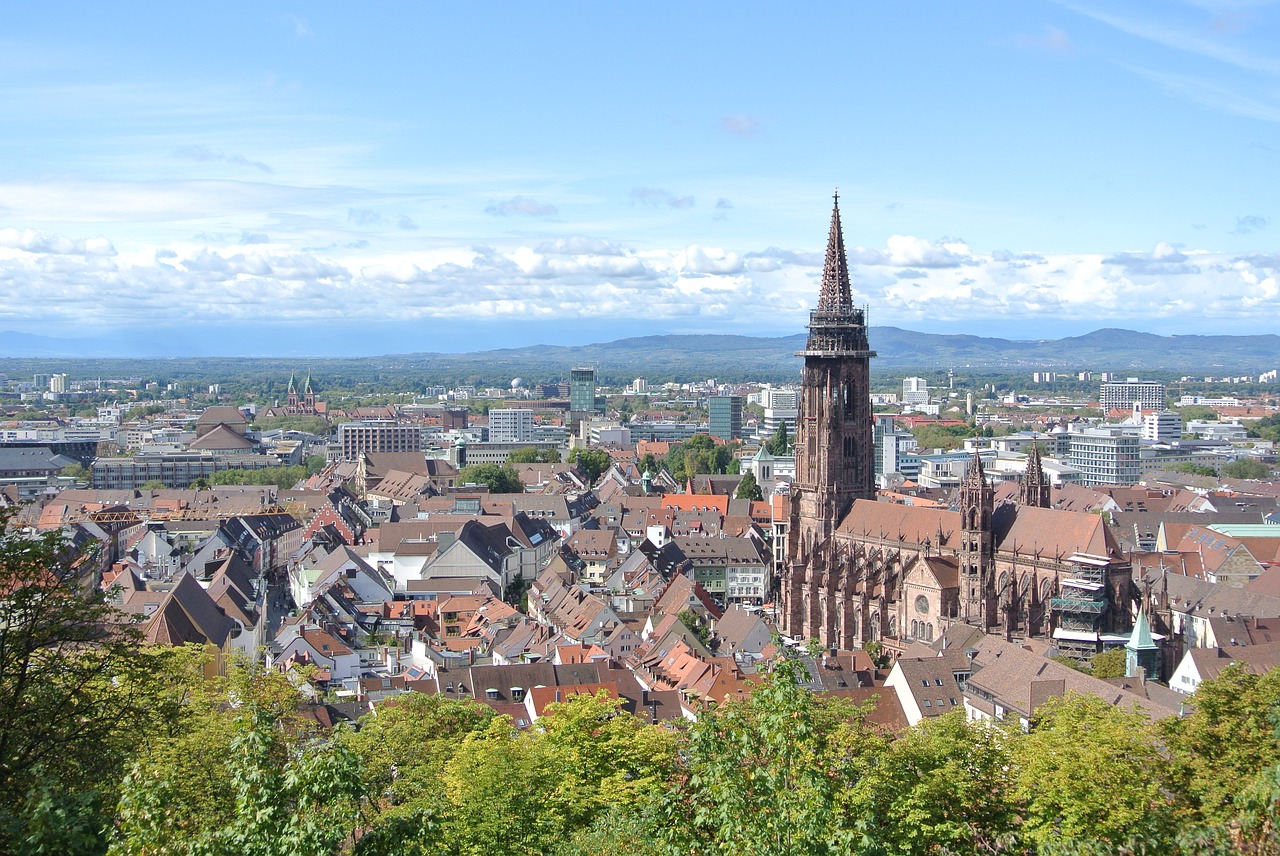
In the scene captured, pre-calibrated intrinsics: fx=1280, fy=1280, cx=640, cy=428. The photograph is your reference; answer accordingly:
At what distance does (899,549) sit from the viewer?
84.0 m

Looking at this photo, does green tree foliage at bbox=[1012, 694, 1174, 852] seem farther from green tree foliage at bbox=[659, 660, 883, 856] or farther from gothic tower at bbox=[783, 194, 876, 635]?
gothic tower at bbox=[783, 194, 876, 635]

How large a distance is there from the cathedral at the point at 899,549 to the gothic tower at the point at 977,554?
8cm

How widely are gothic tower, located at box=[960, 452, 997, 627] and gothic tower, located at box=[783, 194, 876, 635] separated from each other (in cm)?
1485

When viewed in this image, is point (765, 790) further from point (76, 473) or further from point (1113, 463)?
point (1113, 463)

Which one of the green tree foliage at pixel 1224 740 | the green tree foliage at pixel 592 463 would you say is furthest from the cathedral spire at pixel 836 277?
the green tree foliage at pixel 592 463

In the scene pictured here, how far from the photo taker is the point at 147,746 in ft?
92.9

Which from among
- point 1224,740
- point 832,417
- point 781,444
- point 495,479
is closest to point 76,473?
point 495,479

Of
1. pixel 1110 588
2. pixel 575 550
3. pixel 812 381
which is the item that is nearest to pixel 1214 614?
pixel 1110 588

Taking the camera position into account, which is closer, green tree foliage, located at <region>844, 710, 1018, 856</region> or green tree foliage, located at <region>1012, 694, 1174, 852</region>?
green tree foliage, located at <region>844, 710, 1018, 856</region>

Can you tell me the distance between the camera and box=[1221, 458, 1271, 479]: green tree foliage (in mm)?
183250

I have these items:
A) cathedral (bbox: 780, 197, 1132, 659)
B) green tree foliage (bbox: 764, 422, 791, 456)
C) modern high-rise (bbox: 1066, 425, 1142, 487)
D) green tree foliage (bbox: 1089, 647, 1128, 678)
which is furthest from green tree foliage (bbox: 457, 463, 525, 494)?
green tree foliage (bbox: 1089, 647, 1128, 678)

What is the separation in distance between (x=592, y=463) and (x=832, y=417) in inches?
3824

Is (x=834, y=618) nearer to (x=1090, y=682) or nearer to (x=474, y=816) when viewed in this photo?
(x=1090, y=682)

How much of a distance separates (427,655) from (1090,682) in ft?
110
